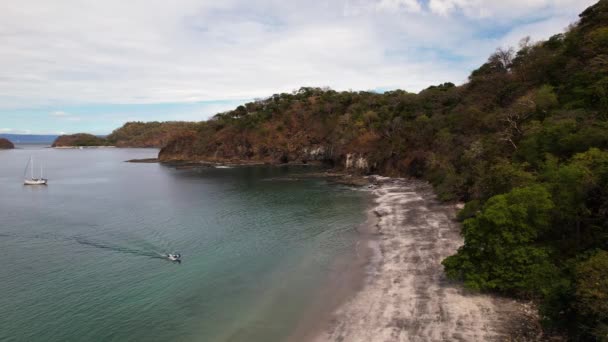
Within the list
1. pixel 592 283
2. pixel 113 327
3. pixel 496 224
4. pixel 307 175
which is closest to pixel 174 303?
pixel 113 327

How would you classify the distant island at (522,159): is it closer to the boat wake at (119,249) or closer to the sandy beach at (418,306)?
the sandy beach at (418,306)

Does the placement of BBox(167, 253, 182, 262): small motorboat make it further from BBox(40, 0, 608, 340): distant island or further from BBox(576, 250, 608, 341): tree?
BBox(576, 250, 608, 341): tree

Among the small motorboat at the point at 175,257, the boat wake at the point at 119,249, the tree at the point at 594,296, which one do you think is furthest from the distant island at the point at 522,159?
the boat wake at the point at 119,249

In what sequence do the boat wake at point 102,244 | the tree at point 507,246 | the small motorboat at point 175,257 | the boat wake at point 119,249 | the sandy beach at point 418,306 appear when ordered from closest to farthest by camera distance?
1. the sandy beach at point 418,306
2. the tree at point 507,246
3. the small motorboat at point 175,257
4. the boat wake at point 119,249
5. the boat wake at point 102,244

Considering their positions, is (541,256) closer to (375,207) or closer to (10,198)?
(375,207)

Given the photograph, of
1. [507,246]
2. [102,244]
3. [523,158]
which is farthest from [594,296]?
[102,244]

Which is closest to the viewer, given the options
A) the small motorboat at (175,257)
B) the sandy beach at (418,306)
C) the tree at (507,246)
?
the sandy beach at (418,306)

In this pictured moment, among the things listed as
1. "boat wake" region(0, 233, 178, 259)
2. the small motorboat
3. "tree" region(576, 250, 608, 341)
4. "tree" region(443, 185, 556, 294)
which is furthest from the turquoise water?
"tree" region(576, 250, 608, 341)
